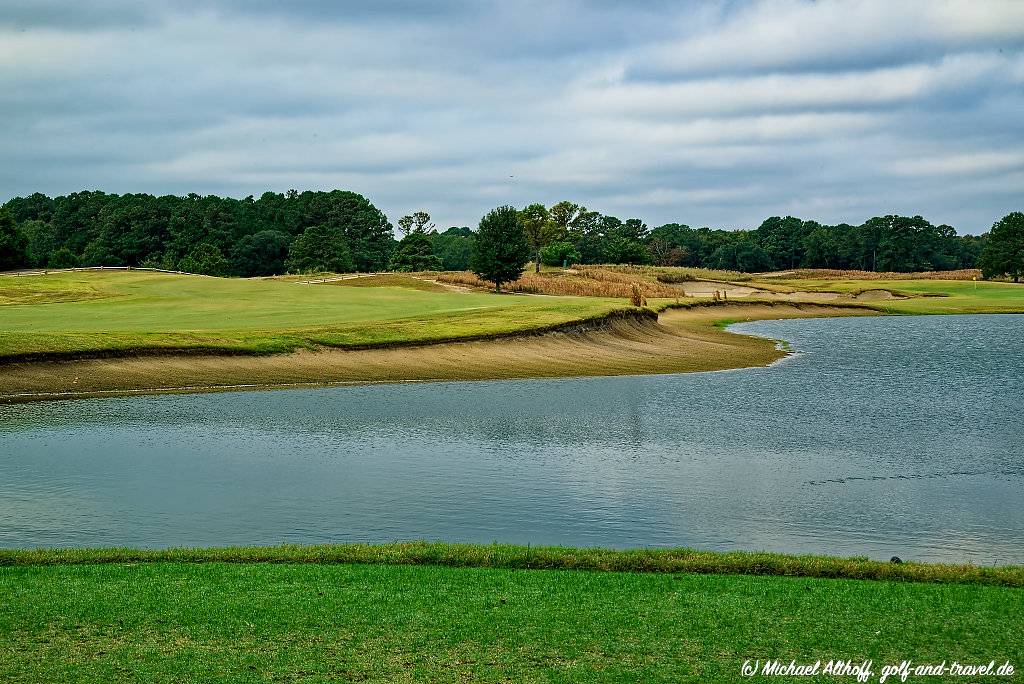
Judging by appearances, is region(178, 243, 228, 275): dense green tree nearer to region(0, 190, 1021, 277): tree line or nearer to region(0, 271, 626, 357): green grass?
region(0, 190, 1021, 277): tree line

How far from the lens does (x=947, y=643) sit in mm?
8984

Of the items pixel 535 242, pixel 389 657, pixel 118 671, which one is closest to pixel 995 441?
pixel 389 657

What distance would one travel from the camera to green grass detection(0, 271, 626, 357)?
3875 cm

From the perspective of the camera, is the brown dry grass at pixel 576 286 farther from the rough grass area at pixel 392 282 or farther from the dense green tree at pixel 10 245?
the dense green tree at pixel 10 245

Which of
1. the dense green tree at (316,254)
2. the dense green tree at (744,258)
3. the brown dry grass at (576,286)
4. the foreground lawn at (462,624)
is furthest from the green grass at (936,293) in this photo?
the foreground lawn at (462,624)

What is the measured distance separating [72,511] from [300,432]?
29.3ft

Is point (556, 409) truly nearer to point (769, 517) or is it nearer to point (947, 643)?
point (769, 517)

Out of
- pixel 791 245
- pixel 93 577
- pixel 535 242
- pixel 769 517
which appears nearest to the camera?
pixel 93 577

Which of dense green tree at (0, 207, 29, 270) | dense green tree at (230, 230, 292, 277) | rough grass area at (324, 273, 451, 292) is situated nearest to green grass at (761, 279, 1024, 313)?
rough grass area at (324, 273, 451, 292)

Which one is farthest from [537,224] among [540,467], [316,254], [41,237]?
[540,467]

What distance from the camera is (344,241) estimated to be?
151875 millimetres

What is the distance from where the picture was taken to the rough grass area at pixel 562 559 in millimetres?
11984

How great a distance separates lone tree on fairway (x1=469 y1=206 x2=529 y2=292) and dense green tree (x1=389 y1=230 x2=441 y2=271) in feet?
164

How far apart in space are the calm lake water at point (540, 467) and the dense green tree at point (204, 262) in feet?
289
